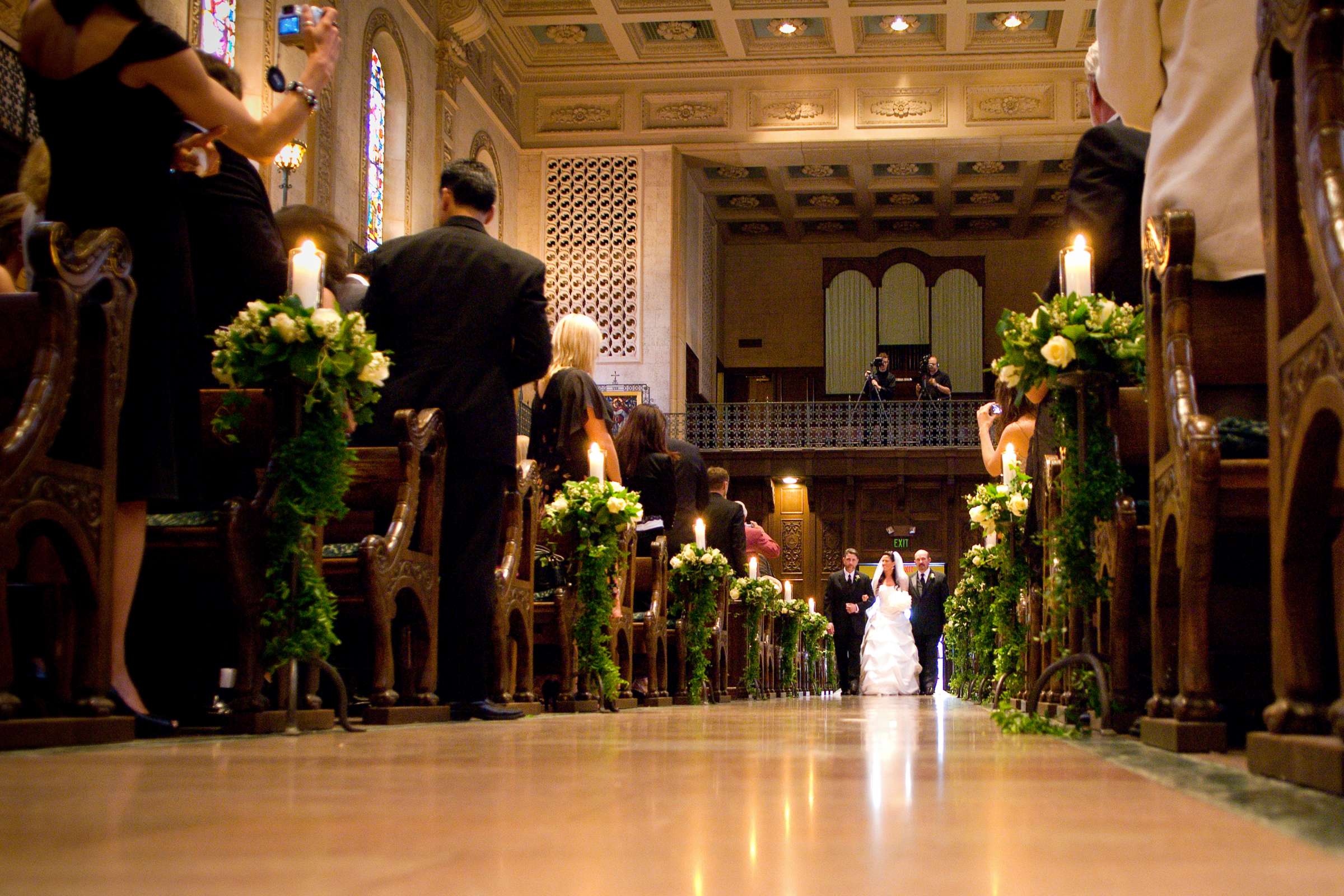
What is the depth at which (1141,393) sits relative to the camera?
141 inches

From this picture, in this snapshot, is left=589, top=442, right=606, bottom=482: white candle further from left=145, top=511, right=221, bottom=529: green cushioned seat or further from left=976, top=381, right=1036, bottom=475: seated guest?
left=145, top=511, right=221, bottom=529: green cushioned seat

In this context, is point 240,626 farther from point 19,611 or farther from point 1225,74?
point 1225,74

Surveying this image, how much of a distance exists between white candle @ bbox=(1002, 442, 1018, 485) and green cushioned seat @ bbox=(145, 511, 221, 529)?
10.1ft

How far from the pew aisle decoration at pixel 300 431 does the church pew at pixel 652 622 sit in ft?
11.5

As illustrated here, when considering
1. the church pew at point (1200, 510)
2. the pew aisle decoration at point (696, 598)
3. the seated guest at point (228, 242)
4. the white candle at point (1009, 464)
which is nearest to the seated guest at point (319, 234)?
the seated guest at point (228, 242)

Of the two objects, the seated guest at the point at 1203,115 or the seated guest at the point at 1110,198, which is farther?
the seated guest at the point at 1110,198

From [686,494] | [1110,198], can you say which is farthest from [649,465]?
[1110,198]

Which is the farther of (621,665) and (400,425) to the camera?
(621,665)

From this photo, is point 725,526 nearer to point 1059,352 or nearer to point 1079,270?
point 1079,270

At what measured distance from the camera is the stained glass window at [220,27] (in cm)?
1147

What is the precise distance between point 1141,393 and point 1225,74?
39.9 inches

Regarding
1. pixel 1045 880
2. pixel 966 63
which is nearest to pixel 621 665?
pixel 1045 880

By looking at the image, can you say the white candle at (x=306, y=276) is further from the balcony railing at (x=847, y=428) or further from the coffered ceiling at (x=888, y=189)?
the balcony railing at (x=847, y=428)

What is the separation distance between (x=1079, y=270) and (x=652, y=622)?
3869mm
